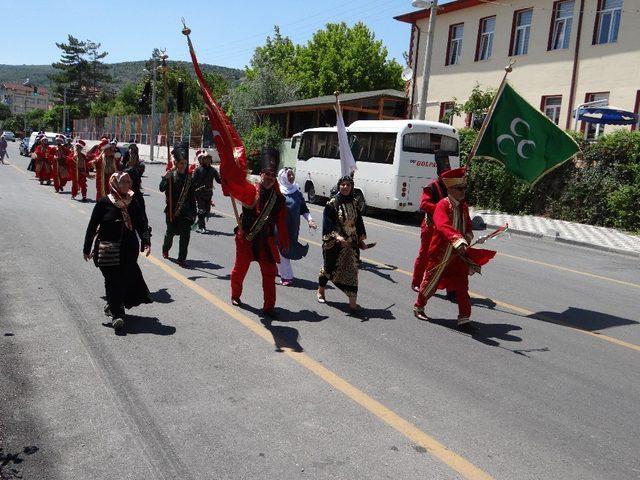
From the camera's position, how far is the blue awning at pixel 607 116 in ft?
62.3

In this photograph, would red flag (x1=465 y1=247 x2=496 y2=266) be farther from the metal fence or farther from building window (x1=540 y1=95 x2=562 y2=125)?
building window (x1=540 y1=95 x2=562 y2=125)

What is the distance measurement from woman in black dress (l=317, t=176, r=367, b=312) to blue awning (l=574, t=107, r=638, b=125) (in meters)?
14.6

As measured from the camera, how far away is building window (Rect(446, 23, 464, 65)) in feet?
94.8

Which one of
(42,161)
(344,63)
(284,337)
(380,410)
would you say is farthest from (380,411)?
(344,63)

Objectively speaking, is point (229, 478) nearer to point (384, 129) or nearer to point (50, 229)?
point (50, 229)

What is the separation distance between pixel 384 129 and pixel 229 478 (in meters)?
15.3

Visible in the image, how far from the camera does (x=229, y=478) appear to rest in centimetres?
347

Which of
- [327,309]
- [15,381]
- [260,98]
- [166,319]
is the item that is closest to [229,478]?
[15,381]

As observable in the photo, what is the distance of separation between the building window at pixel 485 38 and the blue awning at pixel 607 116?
864cm

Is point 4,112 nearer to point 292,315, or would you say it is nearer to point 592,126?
point 592,126

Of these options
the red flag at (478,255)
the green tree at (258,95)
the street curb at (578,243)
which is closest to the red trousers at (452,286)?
the red flag at (478,255)

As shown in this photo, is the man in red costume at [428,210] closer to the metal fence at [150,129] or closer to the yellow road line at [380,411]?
the yellow road line at [380,411]

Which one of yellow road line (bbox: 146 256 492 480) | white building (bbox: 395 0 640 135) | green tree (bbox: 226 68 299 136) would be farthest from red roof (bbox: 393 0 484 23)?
yellow road line (bbox: 146 256 492 480)

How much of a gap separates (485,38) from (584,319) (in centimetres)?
2275
